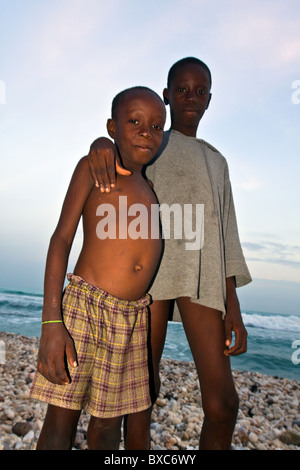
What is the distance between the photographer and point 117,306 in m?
1.65

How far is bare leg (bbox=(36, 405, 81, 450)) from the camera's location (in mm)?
1491

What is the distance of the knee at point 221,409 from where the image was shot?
1818 millimetres

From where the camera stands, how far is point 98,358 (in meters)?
1.62

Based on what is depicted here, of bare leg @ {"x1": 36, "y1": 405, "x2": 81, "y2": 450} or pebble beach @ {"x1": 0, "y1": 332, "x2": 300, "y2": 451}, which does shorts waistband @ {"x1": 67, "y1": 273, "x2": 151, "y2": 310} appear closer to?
bare leg @ {"x1": 36, "y1": 405, "x2": 81, "y2": 450}

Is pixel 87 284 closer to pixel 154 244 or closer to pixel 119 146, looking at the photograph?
pixel 154 244

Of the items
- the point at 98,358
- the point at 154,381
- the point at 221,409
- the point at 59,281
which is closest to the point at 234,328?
the point at 221,409

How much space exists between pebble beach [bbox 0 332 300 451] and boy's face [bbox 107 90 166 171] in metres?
2.33

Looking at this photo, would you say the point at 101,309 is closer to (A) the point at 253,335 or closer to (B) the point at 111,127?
(B) the point at 111,127

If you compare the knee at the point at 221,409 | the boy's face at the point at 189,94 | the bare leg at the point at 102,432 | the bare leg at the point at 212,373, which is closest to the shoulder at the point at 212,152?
the boy's face at the point at 189,94
